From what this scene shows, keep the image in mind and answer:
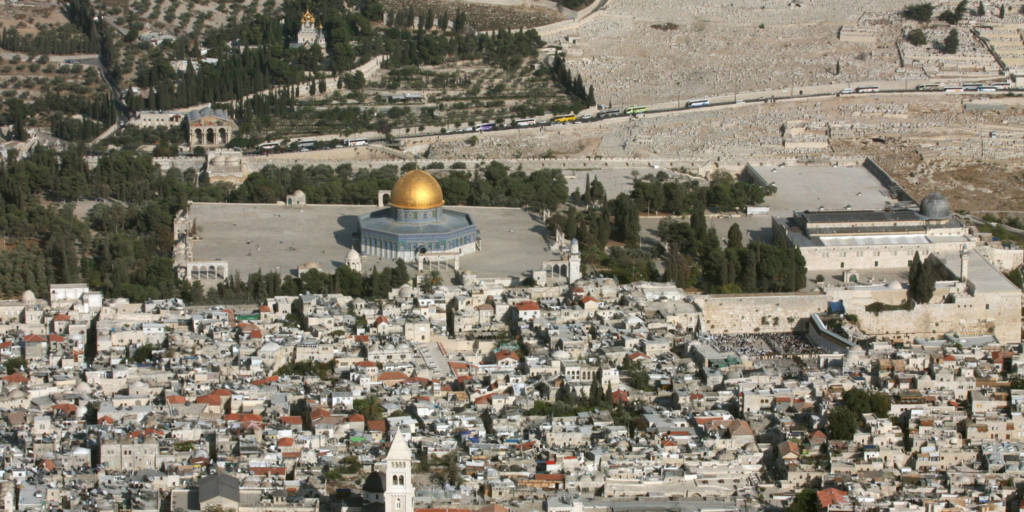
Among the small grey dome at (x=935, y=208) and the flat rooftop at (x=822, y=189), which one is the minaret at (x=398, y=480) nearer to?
the small grey dome at (x=935, y=208)

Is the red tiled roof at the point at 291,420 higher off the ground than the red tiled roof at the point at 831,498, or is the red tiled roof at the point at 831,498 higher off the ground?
the red tiled roof at the point at 291,420

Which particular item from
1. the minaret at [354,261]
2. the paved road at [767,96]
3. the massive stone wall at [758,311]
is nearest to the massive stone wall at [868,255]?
the massive stone wall at [758,311]

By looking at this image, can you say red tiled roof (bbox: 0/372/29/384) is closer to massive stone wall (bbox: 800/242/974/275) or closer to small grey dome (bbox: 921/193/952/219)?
massive stone wall (bbox: 800/242/974/275)

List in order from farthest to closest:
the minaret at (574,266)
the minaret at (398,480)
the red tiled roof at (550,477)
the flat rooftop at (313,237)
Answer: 1. the flat rooftop at (313,237)
2. the minaret at (574,266)
3. the red tiled roof at (550,477)
4. the minaret at (398,480)

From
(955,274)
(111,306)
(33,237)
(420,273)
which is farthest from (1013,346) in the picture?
(33,237)

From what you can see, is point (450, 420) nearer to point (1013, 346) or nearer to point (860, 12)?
point (1013, 346)

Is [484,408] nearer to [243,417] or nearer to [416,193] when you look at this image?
[243,417]
